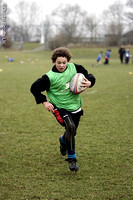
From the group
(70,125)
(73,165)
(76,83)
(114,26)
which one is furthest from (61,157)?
(114,26)

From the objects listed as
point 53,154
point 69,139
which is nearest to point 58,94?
point 69,139

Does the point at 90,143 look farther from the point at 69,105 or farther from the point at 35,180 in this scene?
the point at 35,180

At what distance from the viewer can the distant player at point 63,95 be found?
4559 millimetres

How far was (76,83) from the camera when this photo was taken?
14.8ft

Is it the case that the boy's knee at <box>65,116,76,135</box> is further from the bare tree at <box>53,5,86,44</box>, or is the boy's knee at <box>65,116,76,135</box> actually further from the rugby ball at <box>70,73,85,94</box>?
the bare tree at <box>53,5,86,44</box>

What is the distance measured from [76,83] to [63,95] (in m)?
0.30

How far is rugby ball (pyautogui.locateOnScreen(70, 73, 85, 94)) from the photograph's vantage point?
14.9ft

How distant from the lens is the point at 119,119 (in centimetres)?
789

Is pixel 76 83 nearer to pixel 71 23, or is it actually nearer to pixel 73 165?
pixel 73 165

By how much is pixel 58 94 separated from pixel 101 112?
14.1 feet

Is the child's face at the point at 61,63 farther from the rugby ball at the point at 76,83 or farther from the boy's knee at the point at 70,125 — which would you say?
the boy's knee at the point at 70,125

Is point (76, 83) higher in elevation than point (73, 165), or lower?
higher

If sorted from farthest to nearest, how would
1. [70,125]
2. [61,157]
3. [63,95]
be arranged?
[61,157] → [63,95] → [70,125]

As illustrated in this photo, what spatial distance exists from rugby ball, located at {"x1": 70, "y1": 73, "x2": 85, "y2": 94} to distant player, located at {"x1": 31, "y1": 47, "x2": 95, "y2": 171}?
0.24 ft
